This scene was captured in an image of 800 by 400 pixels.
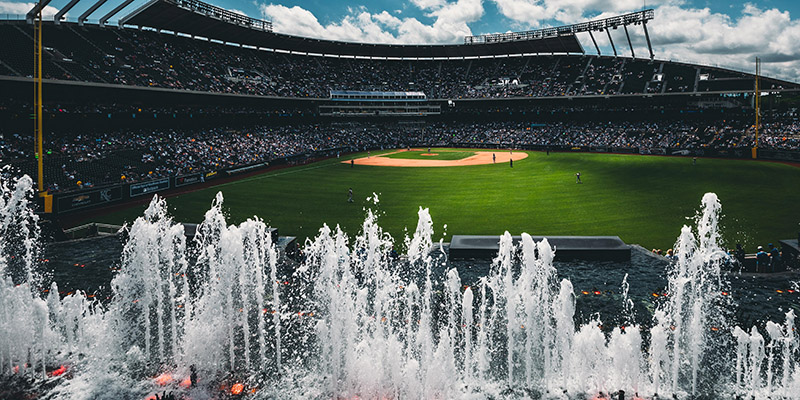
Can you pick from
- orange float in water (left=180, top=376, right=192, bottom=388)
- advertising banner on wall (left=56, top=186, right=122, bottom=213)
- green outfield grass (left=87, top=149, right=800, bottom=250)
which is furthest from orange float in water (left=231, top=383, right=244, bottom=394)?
advertising banner on wall (left=56, top=186, right=122, bottom=213)

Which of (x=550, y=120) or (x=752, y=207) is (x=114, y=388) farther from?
(x=550, y=120)

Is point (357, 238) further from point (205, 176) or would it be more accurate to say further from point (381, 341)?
point (205, 176)

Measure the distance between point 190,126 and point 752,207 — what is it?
179 ft

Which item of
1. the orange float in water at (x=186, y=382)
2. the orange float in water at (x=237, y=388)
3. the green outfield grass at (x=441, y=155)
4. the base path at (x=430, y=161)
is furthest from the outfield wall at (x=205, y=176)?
the orange float in water at (x=237, y=388)

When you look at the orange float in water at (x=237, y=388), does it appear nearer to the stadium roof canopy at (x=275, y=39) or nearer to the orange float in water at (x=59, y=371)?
the orange float in water at (x=59, y=371)

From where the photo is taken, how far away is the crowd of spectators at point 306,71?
145 feet

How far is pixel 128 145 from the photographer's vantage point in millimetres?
42906

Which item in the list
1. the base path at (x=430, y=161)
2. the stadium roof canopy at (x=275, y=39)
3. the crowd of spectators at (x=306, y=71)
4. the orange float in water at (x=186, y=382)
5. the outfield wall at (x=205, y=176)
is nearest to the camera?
the orange float in water at (x=186, y=382)

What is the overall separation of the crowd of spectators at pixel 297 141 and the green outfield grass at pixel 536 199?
28.4ft

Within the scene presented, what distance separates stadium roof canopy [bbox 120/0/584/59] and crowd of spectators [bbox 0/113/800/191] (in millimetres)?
13875

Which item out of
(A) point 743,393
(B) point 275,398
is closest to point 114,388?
(B) point 275,398

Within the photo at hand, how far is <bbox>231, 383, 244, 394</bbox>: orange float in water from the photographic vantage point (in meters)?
9.62

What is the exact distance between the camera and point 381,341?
35.1ft

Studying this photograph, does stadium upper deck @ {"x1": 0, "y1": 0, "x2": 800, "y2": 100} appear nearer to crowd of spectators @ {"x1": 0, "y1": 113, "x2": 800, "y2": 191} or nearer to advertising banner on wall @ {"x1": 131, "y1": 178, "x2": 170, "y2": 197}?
crowd of spectators @ {"x1": 0, "y1": 113, "x2": 800, "y2": 191}
